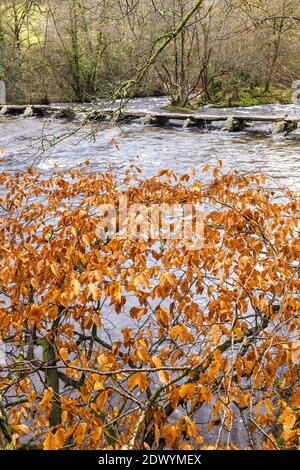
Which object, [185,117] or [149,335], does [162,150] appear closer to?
[185,117]

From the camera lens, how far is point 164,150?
15.1 metres

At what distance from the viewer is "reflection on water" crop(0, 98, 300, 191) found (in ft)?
42.2

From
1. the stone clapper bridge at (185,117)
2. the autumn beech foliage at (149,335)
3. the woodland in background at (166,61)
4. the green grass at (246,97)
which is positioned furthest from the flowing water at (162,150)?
the autumn beech foliage at (149,335)

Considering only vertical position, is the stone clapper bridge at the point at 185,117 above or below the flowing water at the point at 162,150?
above

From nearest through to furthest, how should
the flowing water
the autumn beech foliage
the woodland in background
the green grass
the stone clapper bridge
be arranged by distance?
the autumn beech foliage → the flowing water → the stone clapper bridge → the woodland in background → the green grass

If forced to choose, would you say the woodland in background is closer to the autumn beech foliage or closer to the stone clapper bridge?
the stone clapper bridge

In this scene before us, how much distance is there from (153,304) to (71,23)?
22.7 metres

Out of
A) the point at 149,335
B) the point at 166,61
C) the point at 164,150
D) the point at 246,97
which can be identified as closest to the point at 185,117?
the point at 164,150

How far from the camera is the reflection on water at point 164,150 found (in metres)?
12.9

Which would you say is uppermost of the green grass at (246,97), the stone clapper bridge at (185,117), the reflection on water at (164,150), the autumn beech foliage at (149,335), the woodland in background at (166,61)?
the woodland in background at (166,61)

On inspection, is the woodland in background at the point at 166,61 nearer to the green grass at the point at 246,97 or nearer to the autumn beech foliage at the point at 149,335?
the green grass at the point at 246,97

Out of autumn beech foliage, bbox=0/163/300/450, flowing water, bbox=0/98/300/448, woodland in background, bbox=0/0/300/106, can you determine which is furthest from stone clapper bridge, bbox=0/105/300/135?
autumn beech foliage, bbox=0/163/300/450
